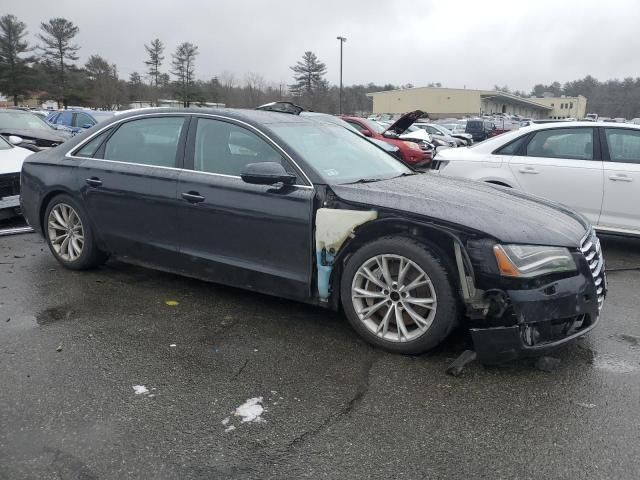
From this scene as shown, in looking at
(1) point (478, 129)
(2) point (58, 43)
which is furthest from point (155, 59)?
(1) point (478, 129)

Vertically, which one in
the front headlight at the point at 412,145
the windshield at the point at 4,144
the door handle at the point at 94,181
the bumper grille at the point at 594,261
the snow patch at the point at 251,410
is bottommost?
the snow patch at the point at 251,410

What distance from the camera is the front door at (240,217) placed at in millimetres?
3719

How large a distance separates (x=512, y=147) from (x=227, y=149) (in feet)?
13.1

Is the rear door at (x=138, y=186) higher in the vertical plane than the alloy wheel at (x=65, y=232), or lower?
higher

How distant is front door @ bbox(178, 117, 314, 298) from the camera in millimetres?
3719

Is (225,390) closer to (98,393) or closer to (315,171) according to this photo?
(98,393)

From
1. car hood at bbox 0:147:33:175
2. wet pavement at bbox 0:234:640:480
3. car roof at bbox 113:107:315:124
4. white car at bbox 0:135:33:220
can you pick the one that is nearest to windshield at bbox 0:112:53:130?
car hood at bbox 0:147:33:175

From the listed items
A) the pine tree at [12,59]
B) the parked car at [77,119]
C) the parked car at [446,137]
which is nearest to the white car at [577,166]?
the parked car at [77,119]

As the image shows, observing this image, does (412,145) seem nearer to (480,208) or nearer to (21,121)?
(21,121)

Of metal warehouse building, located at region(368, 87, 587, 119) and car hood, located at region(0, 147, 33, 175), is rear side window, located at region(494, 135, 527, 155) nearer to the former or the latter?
car hood, located at region(0, 147, 33, 175)

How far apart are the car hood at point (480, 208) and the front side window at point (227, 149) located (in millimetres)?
682

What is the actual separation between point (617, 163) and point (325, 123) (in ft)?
11.5

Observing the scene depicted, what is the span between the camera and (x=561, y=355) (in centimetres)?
345

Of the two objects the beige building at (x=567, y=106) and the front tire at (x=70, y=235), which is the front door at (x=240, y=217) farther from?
the beige building at (x=567, y=106)
